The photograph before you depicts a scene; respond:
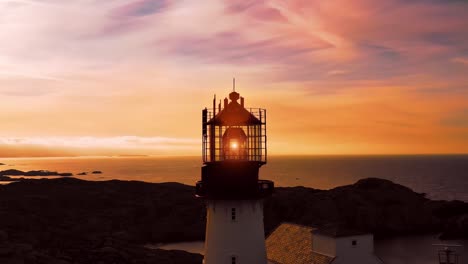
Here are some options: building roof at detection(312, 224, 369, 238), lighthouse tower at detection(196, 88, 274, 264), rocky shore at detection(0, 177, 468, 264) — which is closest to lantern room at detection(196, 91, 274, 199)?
lighthouse tower at detection(196, 88, 274, 264)

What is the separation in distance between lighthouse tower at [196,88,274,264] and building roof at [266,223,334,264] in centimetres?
994

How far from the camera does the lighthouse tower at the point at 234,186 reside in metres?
19.8

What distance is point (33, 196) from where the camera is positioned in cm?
7781

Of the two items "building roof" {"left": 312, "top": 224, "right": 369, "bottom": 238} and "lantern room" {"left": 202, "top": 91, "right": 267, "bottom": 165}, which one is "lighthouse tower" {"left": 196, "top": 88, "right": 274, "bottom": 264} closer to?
"lantern room" {"left": 202, "top": 91, "right": 267, "bottom": 165}

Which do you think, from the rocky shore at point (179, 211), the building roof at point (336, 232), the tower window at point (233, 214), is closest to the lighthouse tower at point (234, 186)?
the tower window at point (233, 214)

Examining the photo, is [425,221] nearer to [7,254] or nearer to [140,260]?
[140,260]

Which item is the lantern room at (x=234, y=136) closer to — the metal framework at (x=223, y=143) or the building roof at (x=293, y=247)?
the metal framework at (x=223, y=143)

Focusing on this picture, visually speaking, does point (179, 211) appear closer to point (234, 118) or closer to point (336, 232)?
point (336, 232)

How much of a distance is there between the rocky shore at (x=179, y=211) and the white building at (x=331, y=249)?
115ft

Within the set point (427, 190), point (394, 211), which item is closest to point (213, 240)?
point (394, 211)

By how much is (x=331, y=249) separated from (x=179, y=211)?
5047 cm

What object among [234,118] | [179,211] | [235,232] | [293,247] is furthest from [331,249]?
[179,211]

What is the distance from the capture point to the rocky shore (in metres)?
69.5

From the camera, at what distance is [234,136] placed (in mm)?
20203
